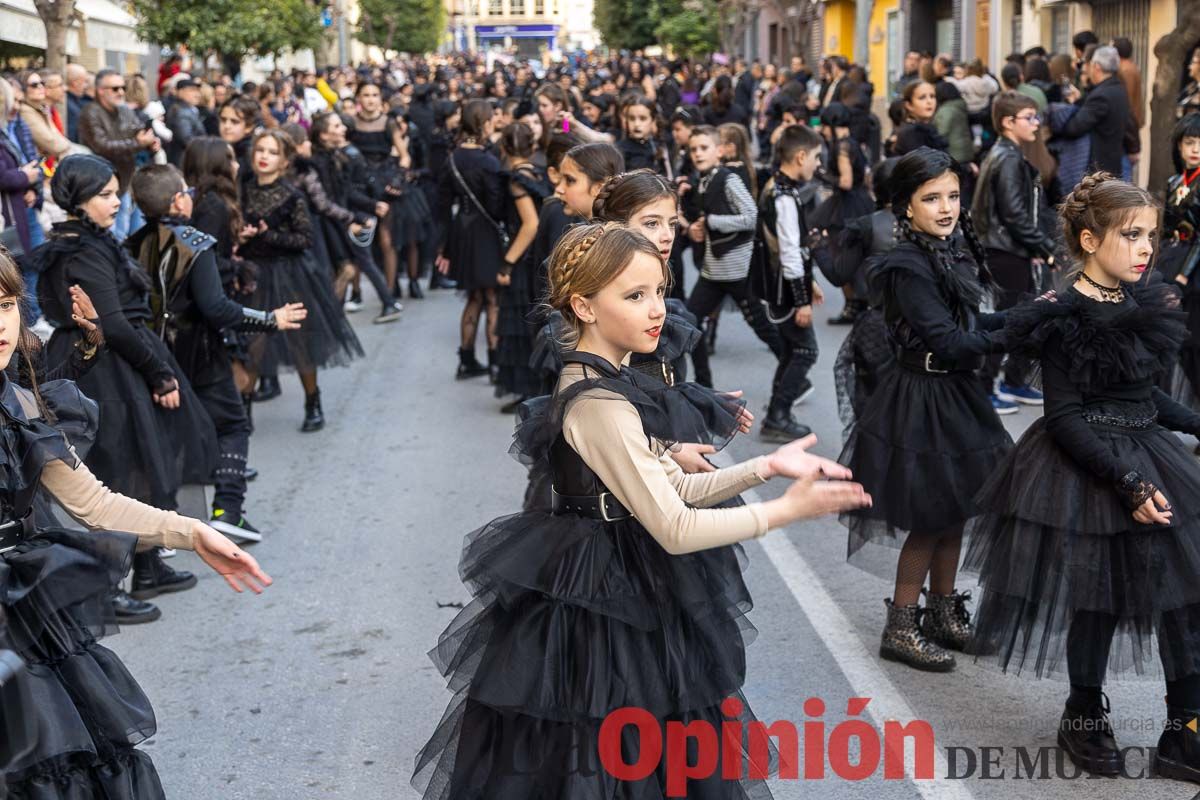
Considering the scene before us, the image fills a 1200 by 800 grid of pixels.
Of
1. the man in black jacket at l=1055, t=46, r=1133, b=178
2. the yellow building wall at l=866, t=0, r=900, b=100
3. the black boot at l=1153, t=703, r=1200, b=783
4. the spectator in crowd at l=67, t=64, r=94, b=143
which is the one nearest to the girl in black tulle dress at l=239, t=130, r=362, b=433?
the black boot at l=1153, t=703, r=1200, b=783

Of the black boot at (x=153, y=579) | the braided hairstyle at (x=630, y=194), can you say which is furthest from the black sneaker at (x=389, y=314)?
the braided hairstyle at (x=630, y=194)

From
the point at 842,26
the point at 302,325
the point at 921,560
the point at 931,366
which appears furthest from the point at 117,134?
the point at 842,26

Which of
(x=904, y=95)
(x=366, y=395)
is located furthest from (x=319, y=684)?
(x=904, y=95)

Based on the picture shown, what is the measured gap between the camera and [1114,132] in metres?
13.9

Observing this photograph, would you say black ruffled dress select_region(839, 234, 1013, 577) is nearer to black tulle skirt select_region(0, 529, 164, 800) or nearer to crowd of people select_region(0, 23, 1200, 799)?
crowd of people select_region(0, 23, 1200, 799)

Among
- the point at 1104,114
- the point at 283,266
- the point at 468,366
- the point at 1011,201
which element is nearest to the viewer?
the point at 1011,201

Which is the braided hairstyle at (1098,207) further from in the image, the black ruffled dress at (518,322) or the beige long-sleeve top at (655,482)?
the black ruffled dress at (518,322)

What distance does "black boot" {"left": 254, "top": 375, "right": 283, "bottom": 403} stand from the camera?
10.7m

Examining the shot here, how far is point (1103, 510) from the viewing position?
172 inches

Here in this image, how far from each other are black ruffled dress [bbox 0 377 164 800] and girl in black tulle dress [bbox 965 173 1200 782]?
262 cm

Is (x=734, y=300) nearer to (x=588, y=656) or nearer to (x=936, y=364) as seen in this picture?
(x=936, y=364)

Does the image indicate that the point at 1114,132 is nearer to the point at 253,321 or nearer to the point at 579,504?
the point at 253,321

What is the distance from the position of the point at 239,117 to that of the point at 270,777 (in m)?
7.60

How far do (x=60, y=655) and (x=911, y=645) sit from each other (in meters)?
3.20
